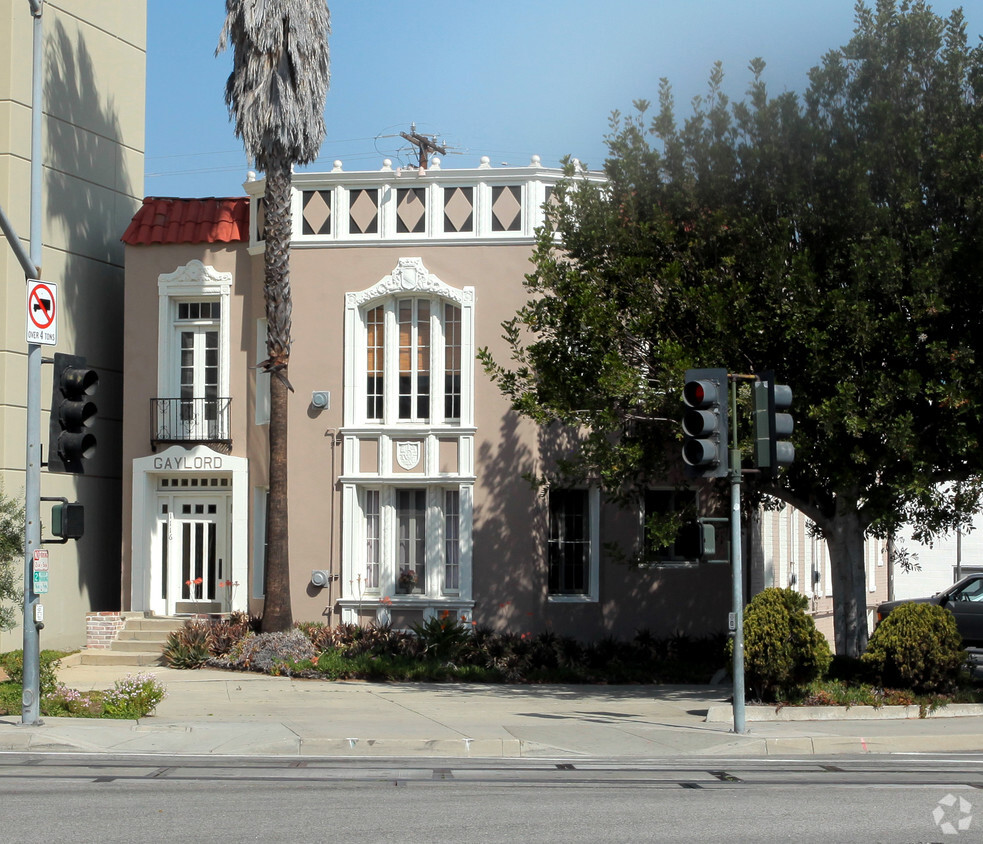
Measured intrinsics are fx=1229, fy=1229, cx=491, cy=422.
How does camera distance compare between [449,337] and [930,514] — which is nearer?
[930,514]

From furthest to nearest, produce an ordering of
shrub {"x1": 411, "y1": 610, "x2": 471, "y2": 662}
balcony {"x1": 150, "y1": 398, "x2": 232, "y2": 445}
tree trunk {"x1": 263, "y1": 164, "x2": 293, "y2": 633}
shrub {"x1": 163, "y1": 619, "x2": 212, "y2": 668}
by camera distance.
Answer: balcony {"x1": 150, "y1": 398, "x2": 232, "y2": 445}, tree trunk {"x1": 263, "y1": 164, "x2": 293, "y2": 633}, shrub {"x1": 163, "y1": 619, "x2": 212, "y2": 668}, shrub {"x1": 411, "y1": 610, "x2": 471, "y2": 662}

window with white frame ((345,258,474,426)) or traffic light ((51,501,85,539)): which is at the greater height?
window with white frame ((345,258,474,426))

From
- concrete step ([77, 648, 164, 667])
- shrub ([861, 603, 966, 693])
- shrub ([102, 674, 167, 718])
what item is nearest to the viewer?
shrub ([102, 674, 167, 718])

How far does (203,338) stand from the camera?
75.6ft

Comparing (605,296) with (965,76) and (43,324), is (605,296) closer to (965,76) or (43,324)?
(965,76)

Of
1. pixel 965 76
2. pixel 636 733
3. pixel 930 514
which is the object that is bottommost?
pixel 636 733

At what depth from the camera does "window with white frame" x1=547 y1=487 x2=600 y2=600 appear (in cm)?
2148

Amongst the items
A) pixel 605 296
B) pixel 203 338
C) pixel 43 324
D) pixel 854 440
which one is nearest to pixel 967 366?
pixel 854 440

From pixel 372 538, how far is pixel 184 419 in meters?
4.23

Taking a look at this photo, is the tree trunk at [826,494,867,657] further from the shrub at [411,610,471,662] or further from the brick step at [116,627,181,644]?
the brick step at [116,627,181,644]

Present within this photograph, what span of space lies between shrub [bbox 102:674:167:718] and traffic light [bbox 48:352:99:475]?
267cm

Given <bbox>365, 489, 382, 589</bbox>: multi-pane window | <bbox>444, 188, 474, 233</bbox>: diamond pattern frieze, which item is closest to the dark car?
<bbox>365, 489, 382, 589</bbox>: multi-pane window

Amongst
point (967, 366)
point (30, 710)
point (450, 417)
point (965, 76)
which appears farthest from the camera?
point (450, 417)

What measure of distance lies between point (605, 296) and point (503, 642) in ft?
21.8
